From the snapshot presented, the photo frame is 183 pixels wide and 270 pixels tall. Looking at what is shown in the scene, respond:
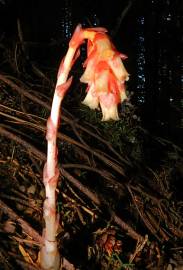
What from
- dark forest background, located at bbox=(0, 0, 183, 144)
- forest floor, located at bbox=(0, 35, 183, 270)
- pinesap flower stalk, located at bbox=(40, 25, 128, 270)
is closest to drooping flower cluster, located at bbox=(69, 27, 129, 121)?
pinesap flower stalk, located at bbox=(40, 25, 128, 270)

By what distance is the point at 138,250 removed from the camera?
5.79 feet

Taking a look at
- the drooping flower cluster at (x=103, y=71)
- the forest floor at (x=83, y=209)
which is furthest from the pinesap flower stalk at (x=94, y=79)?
the forest floor at (x=83, y=209)

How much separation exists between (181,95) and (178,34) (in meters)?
1.37

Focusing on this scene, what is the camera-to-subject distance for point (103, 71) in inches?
43.1

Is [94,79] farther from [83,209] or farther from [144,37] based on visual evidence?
[144,37]

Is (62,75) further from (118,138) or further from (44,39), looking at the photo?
(44,39)

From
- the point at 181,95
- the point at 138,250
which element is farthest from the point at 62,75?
the point at 181,95

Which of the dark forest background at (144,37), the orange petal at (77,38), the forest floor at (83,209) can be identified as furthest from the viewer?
the dark forest background at (144,37)

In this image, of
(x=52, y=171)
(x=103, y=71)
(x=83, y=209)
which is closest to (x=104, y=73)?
(x=103, y=71)

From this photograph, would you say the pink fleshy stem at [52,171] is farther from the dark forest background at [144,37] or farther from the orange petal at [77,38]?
the dark forest background at [144,37]

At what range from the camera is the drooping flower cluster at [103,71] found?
1082 mm

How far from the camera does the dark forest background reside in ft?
18.3

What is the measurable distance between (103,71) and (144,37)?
641cm

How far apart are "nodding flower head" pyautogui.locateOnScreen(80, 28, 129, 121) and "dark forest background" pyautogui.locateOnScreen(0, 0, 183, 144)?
391 centimetres
